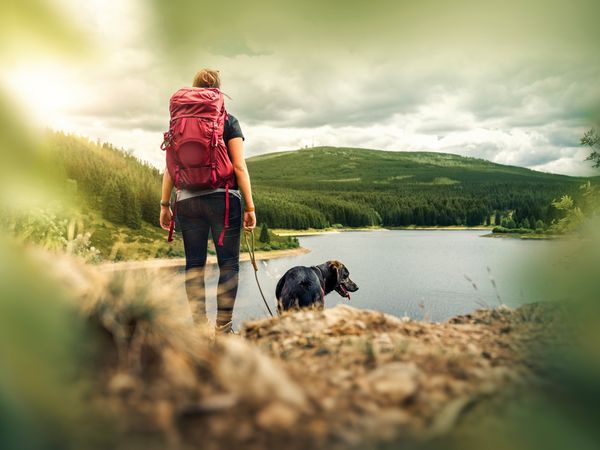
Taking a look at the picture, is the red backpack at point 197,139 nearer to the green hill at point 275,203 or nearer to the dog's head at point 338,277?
the green hill at point 275,203

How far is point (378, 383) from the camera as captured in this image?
157 centimetres

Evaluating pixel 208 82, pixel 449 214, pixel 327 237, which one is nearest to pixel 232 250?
pixel 208 82

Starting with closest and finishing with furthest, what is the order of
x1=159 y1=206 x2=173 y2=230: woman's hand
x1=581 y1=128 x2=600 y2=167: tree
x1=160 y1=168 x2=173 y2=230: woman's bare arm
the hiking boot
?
x1=581 y1=128 x2=600 y2=167: tree < the hiking boot < x1=160 y1=168 x2=173 y2=230: woman's bare arm < x1=159 y1=206 x2=173 y2=230: woman's hand

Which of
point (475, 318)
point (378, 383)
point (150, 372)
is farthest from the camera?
point (475, 318)

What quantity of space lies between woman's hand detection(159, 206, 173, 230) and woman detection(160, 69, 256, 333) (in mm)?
49

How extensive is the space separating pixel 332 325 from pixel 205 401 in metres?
2.34

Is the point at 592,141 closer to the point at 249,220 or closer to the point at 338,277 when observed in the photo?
the point at 249,220

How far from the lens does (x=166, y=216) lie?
167 inches

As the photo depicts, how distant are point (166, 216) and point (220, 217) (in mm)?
731

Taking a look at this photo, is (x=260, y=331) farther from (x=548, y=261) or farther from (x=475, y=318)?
(x=548, y=261)

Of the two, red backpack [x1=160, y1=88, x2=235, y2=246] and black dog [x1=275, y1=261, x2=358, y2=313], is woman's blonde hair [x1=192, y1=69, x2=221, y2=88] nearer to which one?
red backpack [x1=160, y1=88, x2=235, y2=246]

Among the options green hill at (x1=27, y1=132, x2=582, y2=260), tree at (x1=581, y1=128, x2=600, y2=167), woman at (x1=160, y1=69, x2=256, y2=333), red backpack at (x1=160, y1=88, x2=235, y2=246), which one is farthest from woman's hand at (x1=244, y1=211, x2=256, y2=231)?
tree at (x1=581, y1=128, x2=600, y2=167)

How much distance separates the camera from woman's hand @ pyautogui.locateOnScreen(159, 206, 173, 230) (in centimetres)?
418

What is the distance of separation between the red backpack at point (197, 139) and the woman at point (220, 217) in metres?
0.12
